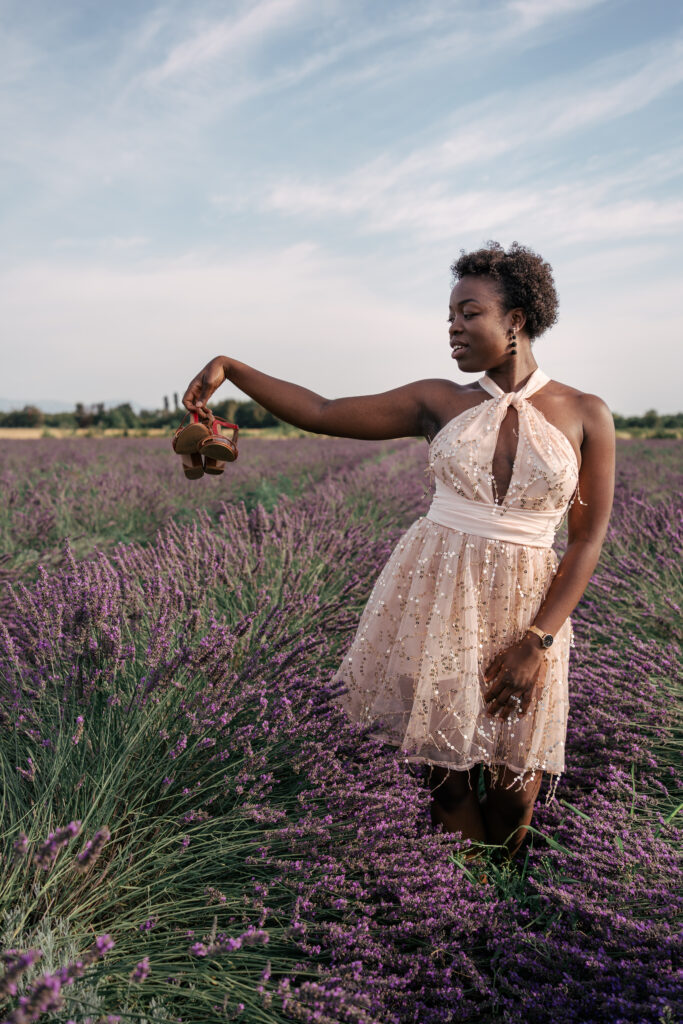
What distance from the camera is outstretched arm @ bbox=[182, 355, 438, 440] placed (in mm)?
1915

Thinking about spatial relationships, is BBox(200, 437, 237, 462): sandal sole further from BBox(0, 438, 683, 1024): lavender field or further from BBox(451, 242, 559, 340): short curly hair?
BBox(451, 242, 559, 340): short curly hair

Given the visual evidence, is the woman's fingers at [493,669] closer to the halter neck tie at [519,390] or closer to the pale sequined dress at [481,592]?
the pale sequined dress at [481,592]

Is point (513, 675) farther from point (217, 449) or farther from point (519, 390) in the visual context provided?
point (217, 449)

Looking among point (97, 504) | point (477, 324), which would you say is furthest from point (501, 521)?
point (97, 504)

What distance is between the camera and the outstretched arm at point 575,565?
1.71 meters

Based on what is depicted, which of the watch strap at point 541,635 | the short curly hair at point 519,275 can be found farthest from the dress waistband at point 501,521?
the short curly hair at point 519,275

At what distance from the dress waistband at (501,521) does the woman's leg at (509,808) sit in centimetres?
64

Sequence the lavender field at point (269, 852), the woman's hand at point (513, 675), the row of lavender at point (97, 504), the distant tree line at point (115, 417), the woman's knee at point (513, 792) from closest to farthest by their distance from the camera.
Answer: the lavender field at point (269, 852), the woman's hand at point (513, 675), the woman's knee at point (513, 792), the row of lavender at point (97, 504), the distant tree line at point (115, 417)

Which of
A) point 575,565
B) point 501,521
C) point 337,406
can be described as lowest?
point 575,565

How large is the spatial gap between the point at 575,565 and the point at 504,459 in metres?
0.32

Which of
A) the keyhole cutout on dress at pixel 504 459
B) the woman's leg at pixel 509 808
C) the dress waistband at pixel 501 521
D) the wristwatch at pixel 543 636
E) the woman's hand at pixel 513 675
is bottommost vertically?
the woman's leg at pixel 509 808

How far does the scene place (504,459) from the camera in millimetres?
1765

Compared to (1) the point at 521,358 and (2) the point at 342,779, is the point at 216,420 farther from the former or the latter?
(2) the point at 342,779

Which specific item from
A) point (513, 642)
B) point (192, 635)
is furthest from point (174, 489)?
point (513, 642)
